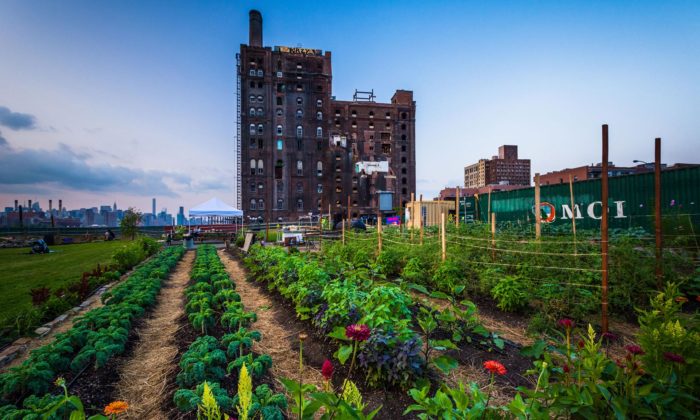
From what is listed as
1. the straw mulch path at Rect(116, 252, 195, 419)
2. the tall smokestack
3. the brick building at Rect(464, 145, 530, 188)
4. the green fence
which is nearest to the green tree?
the straw mulch path at Rect(116, 252, 195, 419)

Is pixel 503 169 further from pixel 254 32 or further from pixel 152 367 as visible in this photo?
pixel 152 367

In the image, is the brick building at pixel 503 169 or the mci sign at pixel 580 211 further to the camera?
the brick building at pixel 503 169

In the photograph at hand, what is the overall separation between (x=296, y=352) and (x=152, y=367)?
186 cm

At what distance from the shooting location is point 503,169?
6491 inches

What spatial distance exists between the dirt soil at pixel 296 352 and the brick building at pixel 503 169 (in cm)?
16613

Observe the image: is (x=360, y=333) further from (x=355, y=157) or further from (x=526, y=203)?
(x=355, y=157)

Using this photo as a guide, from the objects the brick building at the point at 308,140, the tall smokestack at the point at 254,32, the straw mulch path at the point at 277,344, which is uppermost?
the tall smokestack at the point at 254,32

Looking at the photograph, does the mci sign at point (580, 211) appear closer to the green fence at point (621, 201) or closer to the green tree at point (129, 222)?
the green fence at point (621, 201)

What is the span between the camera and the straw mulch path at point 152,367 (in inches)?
126

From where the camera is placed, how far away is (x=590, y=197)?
52.6 ft

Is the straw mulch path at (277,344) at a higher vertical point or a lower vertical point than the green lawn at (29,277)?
lower

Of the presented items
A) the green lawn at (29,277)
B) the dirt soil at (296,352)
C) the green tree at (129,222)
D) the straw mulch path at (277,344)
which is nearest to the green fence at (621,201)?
the dirt soil at (296,352)

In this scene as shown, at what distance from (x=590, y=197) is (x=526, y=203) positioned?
3.86 m

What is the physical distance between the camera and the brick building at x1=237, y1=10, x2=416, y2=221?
53.7 metres
